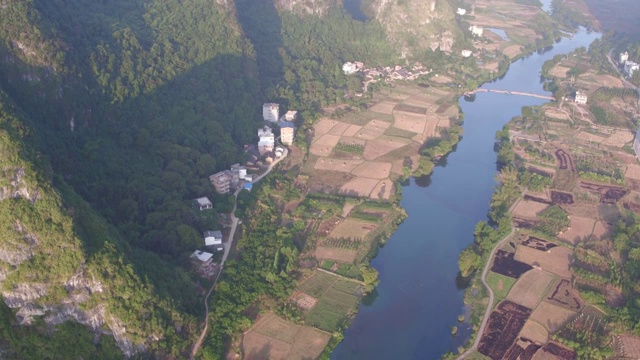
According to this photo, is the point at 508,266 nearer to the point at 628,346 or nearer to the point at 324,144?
the point at 628,346

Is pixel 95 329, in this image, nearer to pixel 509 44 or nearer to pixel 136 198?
pixel 136 198

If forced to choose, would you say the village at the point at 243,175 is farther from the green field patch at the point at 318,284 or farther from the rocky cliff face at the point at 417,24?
the rocky cliff face at the point at 417,24

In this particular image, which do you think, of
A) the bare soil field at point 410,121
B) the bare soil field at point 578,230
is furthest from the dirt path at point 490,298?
the bare soil field at point 410,121

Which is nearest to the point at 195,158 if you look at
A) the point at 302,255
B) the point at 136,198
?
the point at 136,198

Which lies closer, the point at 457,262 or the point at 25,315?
the point at 25,315

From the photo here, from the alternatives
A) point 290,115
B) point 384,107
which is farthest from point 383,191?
point 384,107

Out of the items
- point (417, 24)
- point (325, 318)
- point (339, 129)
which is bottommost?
point (325, 318)
